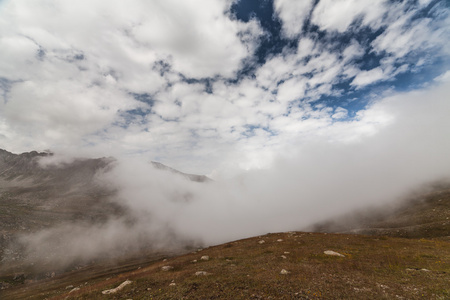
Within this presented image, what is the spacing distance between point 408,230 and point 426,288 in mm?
75114

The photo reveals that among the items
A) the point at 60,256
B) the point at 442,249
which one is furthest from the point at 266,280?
the point at 60,256

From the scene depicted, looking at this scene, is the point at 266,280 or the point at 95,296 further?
the point at 95,296

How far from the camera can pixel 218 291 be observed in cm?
1850

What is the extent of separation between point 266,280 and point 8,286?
188838 millimetres

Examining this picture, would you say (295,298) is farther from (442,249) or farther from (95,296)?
(442,249)

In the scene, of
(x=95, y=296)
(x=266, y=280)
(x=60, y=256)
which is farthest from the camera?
(x=60, y=256)

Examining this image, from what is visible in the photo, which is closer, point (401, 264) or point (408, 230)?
point (401, 264)

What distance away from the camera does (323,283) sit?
18297 mm

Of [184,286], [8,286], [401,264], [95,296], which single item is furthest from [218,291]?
[8,286]

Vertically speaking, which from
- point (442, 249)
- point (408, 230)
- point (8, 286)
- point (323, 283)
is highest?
point (323, 283)

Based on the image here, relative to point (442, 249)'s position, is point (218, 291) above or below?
above

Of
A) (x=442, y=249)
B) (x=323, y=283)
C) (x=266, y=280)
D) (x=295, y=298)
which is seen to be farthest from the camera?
(x=442, y=249)

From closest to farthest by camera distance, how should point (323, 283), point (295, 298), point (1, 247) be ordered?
point (295, 298) → point (323, 283) → point (1, 247)

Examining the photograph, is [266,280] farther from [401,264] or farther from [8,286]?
[8,286]
